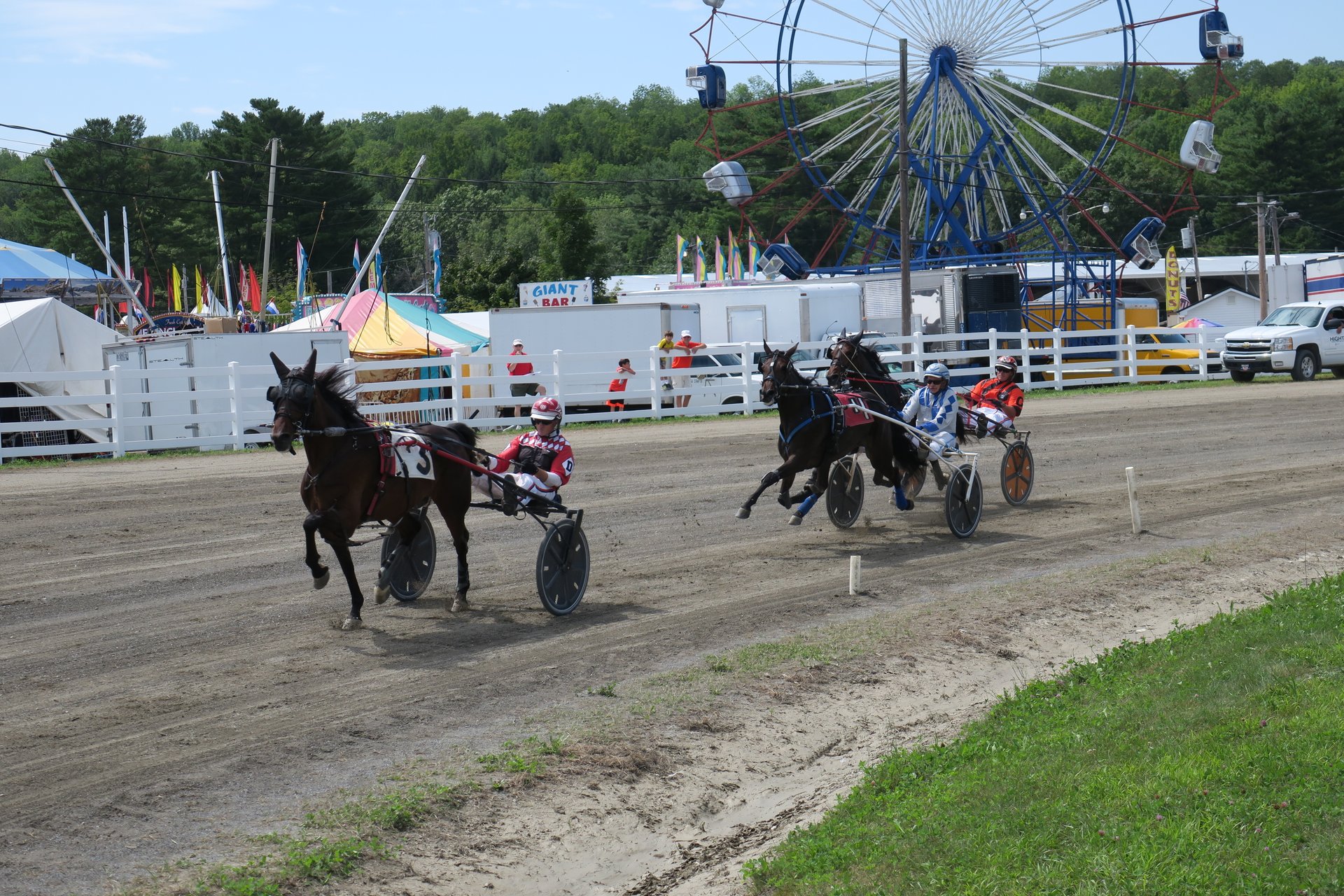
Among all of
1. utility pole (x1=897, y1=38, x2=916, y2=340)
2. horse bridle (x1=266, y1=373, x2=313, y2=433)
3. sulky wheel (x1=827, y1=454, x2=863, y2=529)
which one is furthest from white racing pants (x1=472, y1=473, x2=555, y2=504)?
utility pole (x1=897, y1=38, x2=916, y2=340)

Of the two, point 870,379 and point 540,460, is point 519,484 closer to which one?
point 540,460

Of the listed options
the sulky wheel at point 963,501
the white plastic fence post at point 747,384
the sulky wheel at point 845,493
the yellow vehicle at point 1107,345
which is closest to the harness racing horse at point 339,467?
the sulky wheel at point 845,493

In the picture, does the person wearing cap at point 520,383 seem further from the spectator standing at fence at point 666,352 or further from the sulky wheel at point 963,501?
the sulky wheel at point 963,501

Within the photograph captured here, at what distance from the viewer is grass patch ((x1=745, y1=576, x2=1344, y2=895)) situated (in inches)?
194

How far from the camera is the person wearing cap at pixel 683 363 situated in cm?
2572

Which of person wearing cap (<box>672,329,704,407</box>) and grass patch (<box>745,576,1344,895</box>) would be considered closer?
grass patch (<box>745,576,1344,895</box>)

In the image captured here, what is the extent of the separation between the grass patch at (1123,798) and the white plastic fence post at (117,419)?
16410 millimetres

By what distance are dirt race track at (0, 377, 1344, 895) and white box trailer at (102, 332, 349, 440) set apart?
516 cm

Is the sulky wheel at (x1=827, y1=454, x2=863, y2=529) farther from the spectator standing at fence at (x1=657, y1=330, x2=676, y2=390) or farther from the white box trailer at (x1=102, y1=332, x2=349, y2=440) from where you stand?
the spectator standing at fence at (x1=657, y1=330, x2=676, y2=390)

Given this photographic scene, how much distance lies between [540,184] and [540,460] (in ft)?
287

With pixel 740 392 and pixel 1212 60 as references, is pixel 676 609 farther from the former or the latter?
pixel 1212 60

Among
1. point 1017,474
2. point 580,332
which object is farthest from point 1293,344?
point 1017,474

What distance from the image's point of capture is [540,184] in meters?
94.9

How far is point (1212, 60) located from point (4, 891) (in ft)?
120
